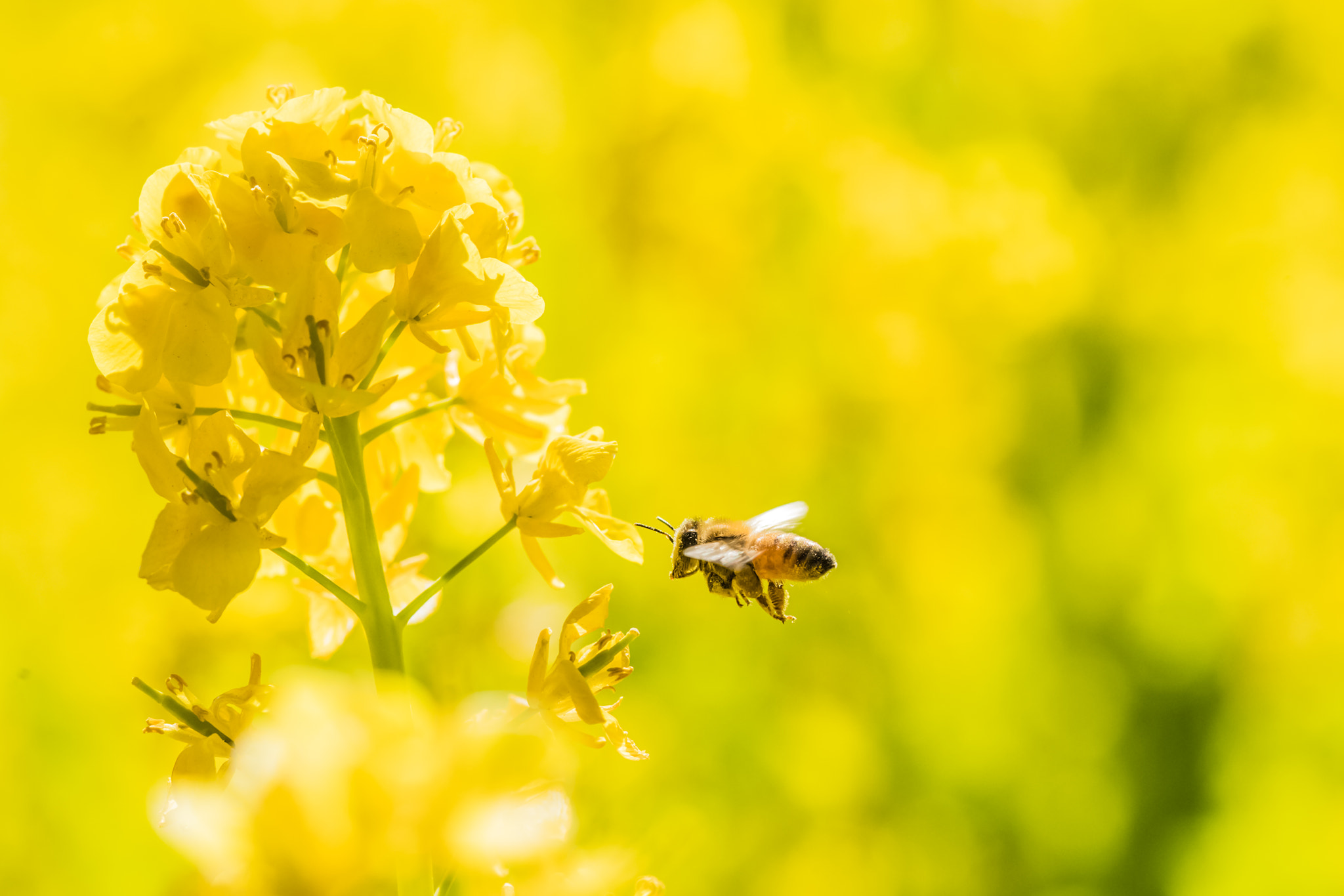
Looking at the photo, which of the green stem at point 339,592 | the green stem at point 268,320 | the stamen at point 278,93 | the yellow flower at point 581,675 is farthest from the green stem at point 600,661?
the stamen at point 278,93

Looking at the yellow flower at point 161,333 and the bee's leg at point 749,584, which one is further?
the bee's leg at point 749,584

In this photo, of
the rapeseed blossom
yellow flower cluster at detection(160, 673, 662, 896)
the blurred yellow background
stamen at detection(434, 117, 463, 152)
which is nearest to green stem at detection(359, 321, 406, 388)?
the rapeseed blossom

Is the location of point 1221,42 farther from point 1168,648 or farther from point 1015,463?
point 1168,648

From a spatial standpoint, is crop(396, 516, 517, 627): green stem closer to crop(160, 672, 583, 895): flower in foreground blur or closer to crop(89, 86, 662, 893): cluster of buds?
crop(89, 86, 662, 893): cluster of buds

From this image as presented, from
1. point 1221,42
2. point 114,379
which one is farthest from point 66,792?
point 1221,42

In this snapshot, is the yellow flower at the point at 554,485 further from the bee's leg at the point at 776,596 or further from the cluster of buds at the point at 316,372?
the bee's leg at the point at 776,596

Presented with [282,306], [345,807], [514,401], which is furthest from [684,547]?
[345,807]

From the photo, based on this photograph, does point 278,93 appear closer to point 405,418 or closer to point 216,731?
point 405,418
